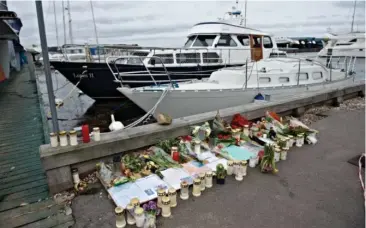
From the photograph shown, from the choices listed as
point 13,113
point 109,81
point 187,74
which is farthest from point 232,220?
point 109,81

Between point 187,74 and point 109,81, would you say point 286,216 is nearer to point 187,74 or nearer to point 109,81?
point 187,74

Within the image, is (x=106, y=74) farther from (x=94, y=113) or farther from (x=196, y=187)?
(x=196, y=187)

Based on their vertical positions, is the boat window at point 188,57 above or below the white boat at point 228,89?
above

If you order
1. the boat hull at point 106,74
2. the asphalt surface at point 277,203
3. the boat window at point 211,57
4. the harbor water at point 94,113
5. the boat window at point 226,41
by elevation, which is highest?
the boat window at point 226,41

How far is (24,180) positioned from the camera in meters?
3.31

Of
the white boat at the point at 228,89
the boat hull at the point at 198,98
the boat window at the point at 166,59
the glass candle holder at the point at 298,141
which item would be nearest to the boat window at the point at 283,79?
the white boat at the point at 228,89

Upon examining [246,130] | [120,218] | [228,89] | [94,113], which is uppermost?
[228,89]

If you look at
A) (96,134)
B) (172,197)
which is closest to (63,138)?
(96,134)

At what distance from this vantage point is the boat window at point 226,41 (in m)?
11.8

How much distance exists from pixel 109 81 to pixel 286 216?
1061 cm

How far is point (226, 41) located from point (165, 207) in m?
Answer: 10.7

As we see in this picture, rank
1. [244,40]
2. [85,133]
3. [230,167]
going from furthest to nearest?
[244,40]
[230,167]
[85,133]

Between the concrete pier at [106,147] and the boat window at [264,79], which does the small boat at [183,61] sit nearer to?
the boat window at [264,79]

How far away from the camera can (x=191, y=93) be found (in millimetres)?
7246
